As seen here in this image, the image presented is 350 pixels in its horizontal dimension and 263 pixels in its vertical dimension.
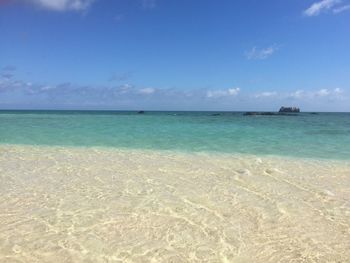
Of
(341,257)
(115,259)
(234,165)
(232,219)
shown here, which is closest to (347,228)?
(341,257)

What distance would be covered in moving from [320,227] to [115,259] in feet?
9.83

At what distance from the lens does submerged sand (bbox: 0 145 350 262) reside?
13.5ft

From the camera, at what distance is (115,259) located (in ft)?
12.7

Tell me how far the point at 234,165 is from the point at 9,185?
18.7 feet

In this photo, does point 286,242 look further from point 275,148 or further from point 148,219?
point 275,148

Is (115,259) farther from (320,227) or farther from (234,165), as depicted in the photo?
(234,165)

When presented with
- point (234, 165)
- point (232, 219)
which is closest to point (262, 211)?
point (232, 219)

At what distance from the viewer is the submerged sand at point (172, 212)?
4.10 meters

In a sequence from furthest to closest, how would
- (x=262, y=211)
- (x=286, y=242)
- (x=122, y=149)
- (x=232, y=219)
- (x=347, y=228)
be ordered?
(x=122, y=149), (x=262, y=211), (x=232, y=219), (x=347, y=228), (x=286, y=242)

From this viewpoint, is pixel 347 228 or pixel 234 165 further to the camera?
pixel 234 165

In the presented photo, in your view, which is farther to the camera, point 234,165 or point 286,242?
point 234,165

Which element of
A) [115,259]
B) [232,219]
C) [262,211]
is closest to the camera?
[115,259]

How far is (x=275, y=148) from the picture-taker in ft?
45.0

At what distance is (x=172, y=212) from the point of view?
548cm
